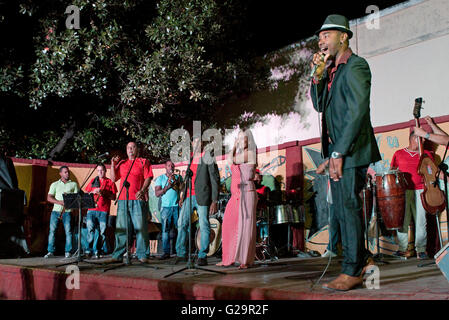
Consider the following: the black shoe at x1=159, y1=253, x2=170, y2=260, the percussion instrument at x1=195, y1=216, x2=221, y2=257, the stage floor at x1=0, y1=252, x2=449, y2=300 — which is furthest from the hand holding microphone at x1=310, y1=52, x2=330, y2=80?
the black shoe at x1=159, y1=253, x2=170, y2=260

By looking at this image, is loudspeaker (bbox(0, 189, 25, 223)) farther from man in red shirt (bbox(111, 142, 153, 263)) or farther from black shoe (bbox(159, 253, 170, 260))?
black shoe (bbox(159, 253, 170, 260))

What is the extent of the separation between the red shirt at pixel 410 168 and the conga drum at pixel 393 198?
1.61ft

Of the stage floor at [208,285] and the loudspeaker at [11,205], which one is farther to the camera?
the loudspeaker at [11,205]

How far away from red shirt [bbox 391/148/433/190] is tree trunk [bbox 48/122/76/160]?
32.9 ft

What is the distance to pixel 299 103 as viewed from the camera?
13.5m

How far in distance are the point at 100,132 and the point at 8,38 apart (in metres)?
3.75

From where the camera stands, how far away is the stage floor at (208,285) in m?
3.63

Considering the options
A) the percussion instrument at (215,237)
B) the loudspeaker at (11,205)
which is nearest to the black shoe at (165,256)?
the percussion instrument at (215,237)

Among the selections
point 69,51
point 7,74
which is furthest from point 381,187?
point 7,74

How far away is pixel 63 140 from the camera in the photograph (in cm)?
1362

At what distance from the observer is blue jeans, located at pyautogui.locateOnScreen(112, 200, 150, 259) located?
25.0ft

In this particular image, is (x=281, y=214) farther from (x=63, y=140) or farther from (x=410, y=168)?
(x=63, y=140)

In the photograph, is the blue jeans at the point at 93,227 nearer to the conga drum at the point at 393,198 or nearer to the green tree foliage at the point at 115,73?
the green tree foliage at the point at 115,73
